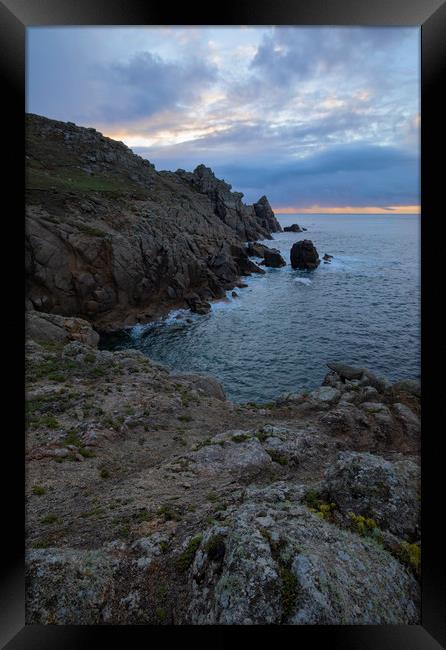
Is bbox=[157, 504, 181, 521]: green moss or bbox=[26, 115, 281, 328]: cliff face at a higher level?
bbox=[26, 115, 281, 328]: cliff face

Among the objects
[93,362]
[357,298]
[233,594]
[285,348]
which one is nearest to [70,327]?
[93,362]

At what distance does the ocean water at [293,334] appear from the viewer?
2406cm

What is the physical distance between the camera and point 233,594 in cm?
501

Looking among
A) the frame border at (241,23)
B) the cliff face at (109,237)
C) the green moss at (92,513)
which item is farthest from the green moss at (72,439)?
the cliff face at (109,237)

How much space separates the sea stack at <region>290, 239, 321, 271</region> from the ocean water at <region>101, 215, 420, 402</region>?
12967mm

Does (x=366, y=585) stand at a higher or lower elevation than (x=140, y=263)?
lower

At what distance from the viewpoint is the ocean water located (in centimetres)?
2406

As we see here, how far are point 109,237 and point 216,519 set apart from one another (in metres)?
35.0

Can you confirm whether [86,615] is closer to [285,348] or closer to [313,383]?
[313,383]

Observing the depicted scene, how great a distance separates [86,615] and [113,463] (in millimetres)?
4962

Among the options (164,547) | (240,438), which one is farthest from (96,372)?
(164,547)

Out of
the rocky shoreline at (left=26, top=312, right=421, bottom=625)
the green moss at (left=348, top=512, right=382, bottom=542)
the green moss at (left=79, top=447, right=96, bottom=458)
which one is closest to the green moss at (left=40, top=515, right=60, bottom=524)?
the rocky shoreline at (left=26, top=312, right=421, bottom=625)

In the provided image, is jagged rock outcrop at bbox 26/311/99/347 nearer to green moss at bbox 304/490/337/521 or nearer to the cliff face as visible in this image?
the cliff face

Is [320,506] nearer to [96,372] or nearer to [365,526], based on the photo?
[365,526]
